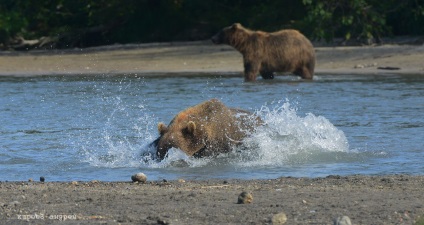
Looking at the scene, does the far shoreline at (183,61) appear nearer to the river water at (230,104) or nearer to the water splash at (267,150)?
the river water at (230,104)

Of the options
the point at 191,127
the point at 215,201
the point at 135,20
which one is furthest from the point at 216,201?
the point at 135,20

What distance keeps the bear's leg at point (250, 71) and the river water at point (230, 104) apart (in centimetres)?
21

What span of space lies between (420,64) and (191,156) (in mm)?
12057

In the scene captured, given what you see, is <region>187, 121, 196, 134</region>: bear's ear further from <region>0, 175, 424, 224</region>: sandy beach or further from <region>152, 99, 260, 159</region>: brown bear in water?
<region>0, 175, 424, 224</region>: sandy beach

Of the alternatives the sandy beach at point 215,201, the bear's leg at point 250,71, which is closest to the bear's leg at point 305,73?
the bear's leg at point 250,71

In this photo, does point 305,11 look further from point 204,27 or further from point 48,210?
point 48,210

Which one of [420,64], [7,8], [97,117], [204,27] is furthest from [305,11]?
[97,117]

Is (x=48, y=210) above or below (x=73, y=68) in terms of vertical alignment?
above

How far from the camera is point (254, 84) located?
61.8 ft

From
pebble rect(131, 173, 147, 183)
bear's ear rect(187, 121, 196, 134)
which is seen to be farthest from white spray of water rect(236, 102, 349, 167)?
pebble rect(131, 173, 147, 183)

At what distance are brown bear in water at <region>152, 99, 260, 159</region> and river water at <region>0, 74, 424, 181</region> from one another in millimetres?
92

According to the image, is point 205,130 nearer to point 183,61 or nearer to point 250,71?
point 250,71

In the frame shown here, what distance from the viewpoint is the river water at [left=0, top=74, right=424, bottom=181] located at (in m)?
9.01

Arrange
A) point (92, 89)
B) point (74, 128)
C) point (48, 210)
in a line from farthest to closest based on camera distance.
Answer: point (92, 89) < point (74, 128) < point (48, 210)
